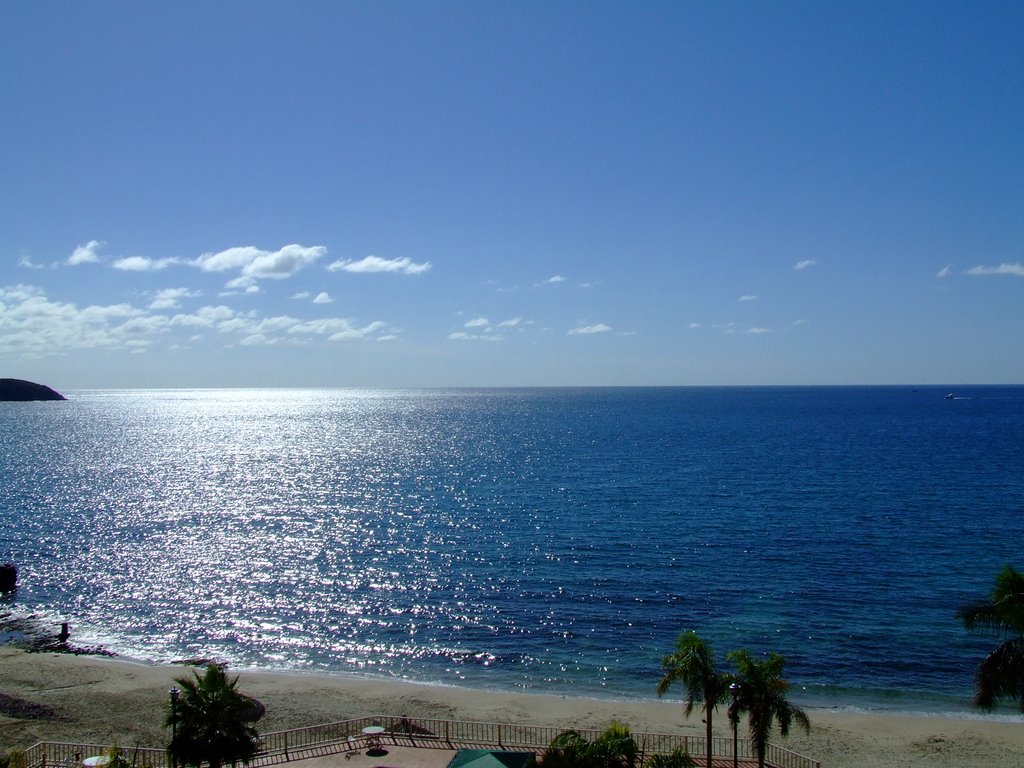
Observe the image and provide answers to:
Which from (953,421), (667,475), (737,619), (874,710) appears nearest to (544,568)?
(737,619)

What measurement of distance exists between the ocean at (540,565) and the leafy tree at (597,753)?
1598 cm

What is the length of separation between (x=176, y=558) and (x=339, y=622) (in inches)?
902

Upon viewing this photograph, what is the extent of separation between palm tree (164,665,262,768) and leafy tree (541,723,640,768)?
8.59 metres

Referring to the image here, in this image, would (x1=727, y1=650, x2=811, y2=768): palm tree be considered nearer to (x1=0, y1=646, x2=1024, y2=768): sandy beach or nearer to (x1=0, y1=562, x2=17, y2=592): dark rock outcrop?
(x1=0, y1=646, x2=1024, y2=768): sandy beach

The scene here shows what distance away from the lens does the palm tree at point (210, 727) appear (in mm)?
20125

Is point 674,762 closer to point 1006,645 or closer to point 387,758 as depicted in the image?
point 1006,645

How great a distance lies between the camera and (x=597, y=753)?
72.7 ft

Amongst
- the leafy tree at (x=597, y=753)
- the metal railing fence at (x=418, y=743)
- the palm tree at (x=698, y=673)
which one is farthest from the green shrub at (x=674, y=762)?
the metal railing fence at (x=418, y=743)

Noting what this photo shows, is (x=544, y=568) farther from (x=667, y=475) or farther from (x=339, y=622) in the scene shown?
(x=667, y=475)

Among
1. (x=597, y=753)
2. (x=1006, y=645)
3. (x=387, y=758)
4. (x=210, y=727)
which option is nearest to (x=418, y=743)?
(x=387, y=758)

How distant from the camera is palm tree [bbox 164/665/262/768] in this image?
66.0 feet

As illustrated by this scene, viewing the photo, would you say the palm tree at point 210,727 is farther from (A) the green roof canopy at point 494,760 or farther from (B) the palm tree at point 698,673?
(B) the palm tree at point 698,673

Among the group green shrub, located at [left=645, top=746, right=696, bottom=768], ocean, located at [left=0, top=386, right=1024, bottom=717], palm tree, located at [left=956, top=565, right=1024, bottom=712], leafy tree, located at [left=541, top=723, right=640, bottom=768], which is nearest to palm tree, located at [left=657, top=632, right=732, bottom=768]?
green shrub, located at [left=645, top=746, right=696, bottom=768]

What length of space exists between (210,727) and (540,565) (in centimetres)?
4144
